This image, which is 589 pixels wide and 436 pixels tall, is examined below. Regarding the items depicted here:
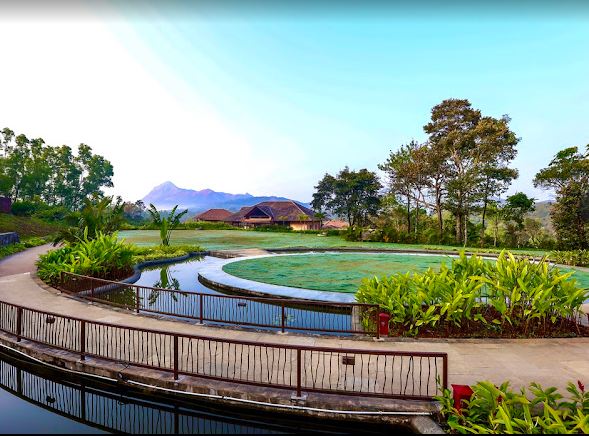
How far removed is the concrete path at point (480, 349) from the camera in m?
6.63

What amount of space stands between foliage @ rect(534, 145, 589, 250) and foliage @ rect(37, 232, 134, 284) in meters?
36.3

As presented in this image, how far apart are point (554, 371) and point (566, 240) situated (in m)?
33.1

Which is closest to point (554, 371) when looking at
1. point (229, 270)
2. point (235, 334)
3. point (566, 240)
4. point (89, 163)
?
point (235, 334)

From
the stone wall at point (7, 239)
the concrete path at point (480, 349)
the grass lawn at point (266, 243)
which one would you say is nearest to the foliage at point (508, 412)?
the concrete path at point (480, 349)

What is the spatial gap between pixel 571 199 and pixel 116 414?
38.4m

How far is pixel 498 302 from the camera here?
8852 mm

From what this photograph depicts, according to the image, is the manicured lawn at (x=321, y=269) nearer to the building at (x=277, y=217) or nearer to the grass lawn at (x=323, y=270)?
the grass lawn at (x=323, y=270)

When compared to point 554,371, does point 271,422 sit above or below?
below

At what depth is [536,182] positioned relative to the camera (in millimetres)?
37406

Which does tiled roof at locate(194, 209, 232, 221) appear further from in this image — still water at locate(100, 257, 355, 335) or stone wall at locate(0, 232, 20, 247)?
still water at locate(100, 257, 355, 335)

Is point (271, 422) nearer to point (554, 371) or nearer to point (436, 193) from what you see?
point (554, 371)

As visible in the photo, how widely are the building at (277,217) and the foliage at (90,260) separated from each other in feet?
181

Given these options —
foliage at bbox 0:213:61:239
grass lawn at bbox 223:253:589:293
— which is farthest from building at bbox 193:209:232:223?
grass lawn at bbox 223:253:589:293

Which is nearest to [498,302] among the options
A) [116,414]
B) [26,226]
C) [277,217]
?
[116,414]
